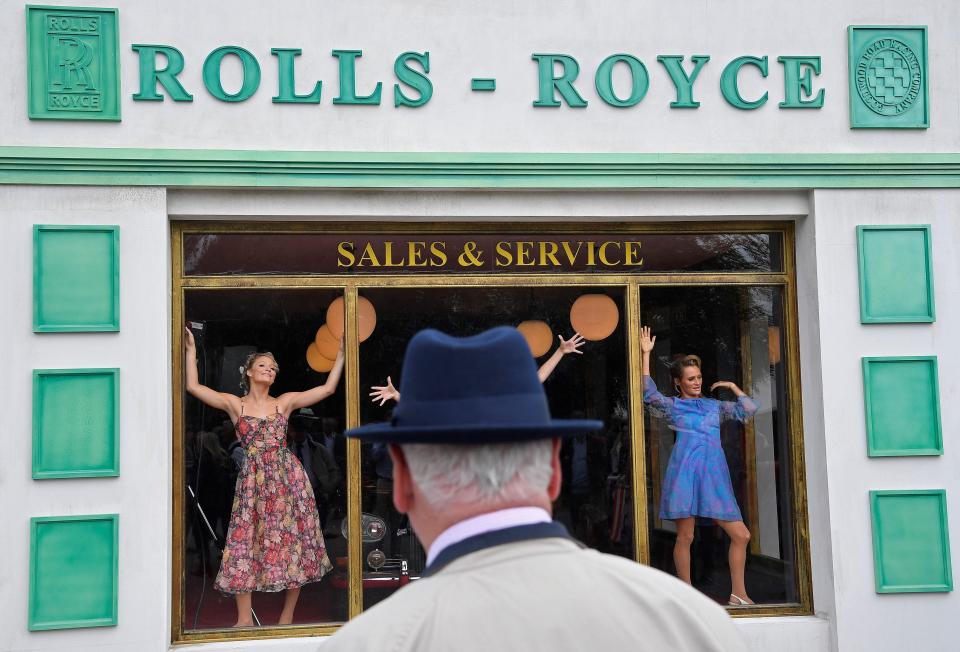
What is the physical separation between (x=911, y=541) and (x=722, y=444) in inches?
51.6

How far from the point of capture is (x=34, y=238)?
20.1 feet

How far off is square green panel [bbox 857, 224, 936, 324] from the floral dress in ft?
12.5

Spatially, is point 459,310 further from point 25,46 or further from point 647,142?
point 25,46

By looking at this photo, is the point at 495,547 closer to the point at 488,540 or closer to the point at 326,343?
the point at 488,540

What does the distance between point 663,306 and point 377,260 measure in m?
1.93

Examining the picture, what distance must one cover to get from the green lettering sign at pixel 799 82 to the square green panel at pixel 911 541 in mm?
2577

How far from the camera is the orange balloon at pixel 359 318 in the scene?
22.0 feet

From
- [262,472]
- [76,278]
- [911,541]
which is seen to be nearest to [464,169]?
[262,472]

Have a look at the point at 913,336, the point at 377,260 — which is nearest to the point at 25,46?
the point at 377,260

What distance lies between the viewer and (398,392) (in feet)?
20.7

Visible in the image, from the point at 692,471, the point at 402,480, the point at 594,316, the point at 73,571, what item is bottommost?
the point at 73,571

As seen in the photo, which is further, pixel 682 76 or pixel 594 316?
pixel 594 316

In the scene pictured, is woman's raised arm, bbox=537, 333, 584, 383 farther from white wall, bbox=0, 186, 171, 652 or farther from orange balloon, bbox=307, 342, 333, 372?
white wall, bbox=0, 186, 171, 652

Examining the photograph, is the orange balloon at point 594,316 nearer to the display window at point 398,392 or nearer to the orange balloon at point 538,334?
the display window at point 398,392
